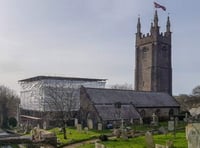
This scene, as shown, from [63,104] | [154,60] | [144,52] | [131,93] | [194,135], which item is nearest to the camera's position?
[194,135]

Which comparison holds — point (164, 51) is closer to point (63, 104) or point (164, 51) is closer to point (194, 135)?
point (63, 104)

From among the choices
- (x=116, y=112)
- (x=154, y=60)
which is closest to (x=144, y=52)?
(x=154, y=60)

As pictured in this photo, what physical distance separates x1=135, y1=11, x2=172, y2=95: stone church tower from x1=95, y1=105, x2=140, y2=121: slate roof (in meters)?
25.6

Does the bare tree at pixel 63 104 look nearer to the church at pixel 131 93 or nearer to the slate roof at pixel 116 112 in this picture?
the church at pixel 131 93

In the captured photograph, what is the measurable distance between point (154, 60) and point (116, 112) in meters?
30.4

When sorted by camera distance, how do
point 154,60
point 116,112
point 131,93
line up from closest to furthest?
point 116,112
point 131,93
point 154,60

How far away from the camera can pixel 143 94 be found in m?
55.0

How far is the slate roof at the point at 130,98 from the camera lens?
46781 mm

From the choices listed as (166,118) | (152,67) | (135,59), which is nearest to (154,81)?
(152,67)

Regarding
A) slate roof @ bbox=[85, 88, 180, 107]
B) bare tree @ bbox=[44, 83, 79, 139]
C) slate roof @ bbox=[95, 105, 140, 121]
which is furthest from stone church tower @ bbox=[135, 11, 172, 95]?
slate roof @ bbox=[95, 105, 140, 121]

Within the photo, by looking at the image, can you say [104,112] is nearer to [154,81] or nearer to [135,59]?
[154,81]

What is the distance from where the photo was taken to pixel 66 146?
1166 inches

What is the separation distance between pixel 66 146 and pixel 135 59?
50.1 metres

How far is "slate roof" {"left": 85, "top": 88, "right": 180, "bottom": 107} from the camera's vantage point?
A: 153 feet
